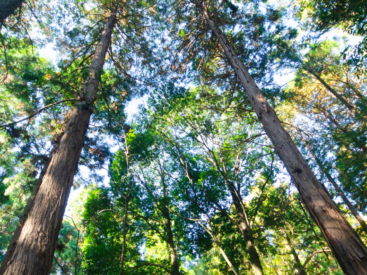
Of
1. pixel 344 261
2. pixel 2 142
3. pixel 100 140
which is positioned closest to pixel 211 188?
pixel 100 140

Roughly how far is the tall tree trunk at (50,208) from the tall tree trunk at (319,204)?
3.53 m

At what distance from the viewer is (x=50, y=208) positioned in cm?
250

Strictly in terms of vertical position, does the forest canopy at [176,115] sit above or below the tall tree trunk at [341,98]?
below

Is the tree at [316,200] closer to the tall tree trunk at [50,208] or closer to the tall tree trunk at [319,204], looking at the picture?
the tall tree trunk at [319,204]

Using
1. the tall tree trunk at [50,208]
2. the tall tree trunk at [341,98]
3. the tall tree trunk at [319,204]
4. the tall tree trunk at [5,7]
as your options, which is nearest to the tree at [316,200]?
the tall tree trunk at [319,204]

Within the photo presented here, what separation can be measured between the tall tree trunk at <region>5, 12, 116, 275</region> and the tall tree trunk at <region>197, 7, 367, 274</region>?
3528 millimetres

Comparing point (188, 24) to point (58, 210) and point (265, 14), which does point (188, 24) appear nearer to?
point (265, 14)

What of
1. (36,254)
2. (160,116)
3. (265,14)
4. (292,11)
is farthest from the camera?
(292,11)

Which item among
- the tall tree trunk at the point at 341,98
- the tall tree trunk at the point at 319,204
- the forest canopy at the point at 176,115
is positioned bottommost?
the tall tree trunk at the point at 319,204

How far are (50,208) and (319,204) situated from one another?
3.77 m

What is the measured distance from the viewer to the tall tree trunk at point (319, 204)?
217 cm

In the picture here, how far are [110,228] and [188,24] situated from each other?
860 cm

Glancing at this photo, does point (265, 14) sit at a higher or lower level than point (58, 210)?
higher

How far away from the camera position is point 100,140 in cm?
726
